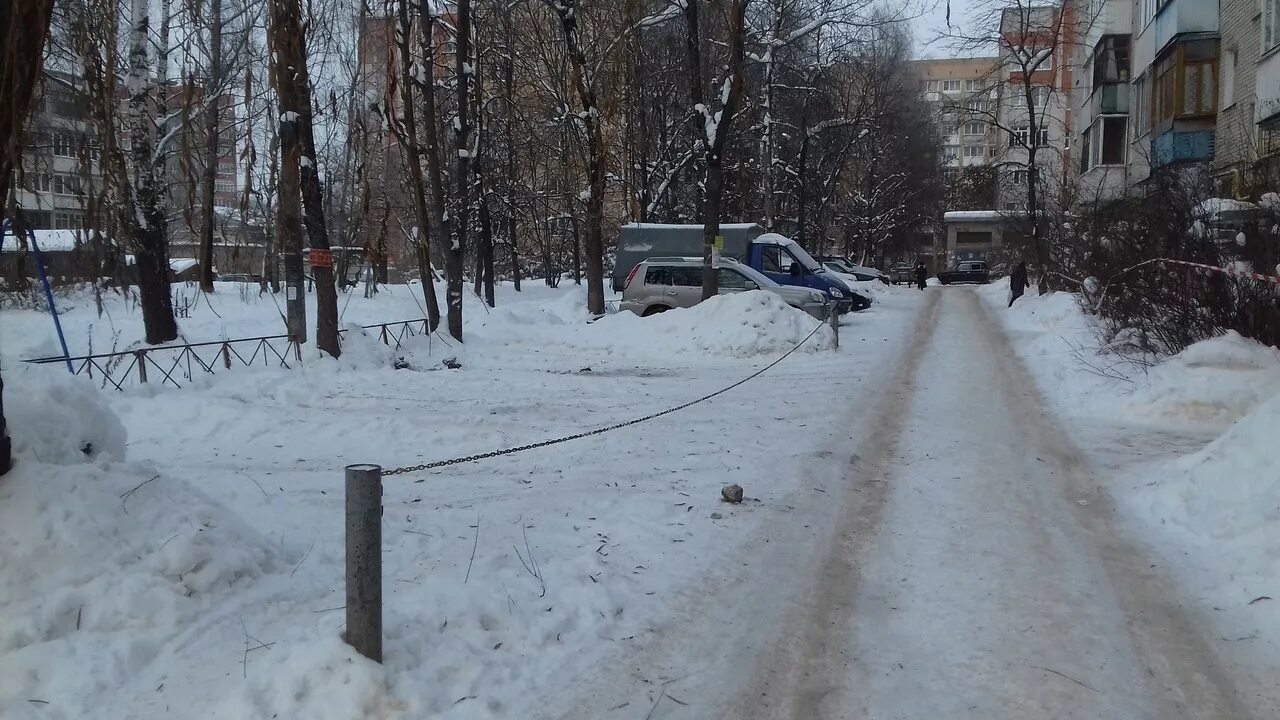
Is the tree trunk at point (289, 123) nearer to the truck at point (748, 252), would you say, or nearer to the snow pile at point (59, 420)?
the snow pile at point (59, 420)

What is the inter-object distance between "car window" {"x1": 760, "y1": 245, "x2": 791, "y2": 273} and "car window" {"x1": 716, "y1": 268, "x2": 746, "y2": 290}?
648 cm

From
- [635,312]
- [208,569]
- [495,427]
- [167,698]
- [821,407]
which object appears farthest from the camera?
[635,312]

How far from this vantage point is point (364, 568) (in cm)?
419

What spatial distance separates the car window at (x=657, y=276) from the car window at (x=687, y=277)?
0.11 meters

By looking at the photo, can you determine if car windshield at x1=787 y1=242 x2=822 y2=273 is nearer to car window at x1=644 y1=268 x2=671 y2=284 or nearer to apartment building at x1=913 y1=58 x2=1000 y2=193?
car window at x1=644 y1=268 x2=671 y2=284

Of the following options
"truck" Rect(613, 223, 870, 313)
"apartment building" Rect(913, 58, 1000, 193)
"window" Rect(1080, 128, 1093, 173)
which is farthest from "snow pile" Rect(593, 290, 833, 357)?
"apartment building" Rect(913, 58, 1000, 193)

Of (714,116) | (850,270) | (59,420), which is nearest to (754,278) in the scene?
(714,116)

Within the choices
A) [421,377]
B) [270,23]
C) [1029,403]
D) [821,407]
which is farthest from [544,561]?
[270,23]

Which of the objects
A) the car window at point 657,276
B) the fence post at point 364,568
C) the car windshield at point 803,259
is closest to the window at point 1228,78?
the car windshield at point 803,259

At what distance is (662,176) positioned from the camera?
38250 mm

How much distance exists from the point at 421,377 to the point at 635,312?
8144mm

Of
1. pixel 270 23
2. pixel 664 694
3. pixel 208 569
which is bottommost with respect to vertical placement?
pixel 664 694

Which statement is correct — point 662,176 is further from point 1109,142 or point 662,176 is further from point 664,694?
point 664,694

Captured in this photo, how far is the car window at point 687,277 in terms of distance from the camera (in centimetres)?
2217
